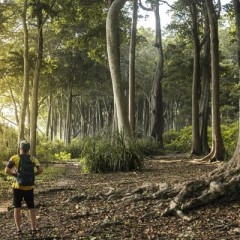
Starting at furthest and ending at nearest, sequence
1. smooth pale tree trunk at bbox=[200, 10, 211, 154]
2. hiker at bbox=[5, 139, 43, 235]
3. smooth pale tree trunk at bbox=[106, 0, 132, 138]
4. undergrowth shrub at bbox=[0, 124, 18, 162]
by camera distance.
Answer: undergrowth shrub at bbox=[0, 124, 18, 162] < smooth pale tree trunk at bbox=[200, 10, 211, 154] < smooth pale tree trunk at bbox=[106, 0, 132, 138] < hiker at bbox=[5, 139, 43, 235]

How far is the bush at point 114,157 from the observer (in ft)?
41.8

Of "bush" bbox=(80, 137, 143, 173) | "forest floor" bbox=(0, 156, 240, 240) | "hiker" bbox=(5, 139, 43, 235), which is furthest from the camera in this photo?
"bush" bbox=(80, 137, 143, 173)

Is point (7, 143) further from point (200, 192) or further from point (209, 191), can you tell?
point (209, 191)

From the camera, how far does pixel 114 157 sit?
1278 centimetres

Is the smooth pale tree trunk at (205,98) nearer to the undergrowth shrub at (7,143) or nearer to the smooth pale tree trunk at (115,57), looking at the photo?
the smooth pale tree trunk at (115,57)

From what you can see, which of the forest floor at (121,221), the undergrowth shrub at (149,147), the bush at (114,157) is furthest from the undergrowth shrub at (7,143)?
the forest floor at (121,221)

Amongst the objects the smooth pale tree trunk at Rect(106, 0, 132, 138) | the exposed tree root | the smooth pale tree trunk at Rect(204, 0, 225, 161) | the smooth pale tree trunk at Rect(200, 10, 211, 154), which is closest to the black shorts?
the exposed tree root

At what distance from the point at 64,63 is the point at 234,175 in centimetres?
2664

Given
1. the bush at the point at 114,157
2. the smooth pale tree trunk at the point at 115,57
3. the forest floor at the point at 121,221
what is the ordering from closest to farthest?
the forest floor at the point at 121,221 < the bush at the point at 114,157 < the smooth pale tree trunk at the point at 115,57

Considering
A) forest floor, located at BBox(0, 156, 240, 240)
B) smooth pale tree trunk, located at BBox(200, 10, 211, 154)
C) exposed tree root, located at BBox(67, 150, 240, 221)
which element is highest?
smooth pale tree trunk, located at BBox(200, 10, 211, 154)

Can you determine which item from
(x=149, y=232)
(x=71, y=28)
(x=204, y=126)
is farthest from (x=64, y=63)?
(x=149, y=232)

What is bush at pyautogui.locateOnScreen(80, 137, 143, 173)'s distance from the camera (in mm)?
12734

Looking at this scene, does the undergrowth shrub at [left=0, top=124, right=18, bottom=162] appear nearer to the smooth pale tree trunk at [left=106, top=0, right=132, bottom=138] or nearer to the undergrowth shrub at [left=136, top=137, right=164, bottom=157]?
the undergrowth shrub at [left=136, top=137, right=164, bottom=157]

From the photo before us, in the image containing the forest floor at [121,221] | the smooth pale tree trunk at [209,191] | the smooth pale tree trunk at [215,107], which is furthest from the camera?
the smooth pale tree trunk at [215,107]
